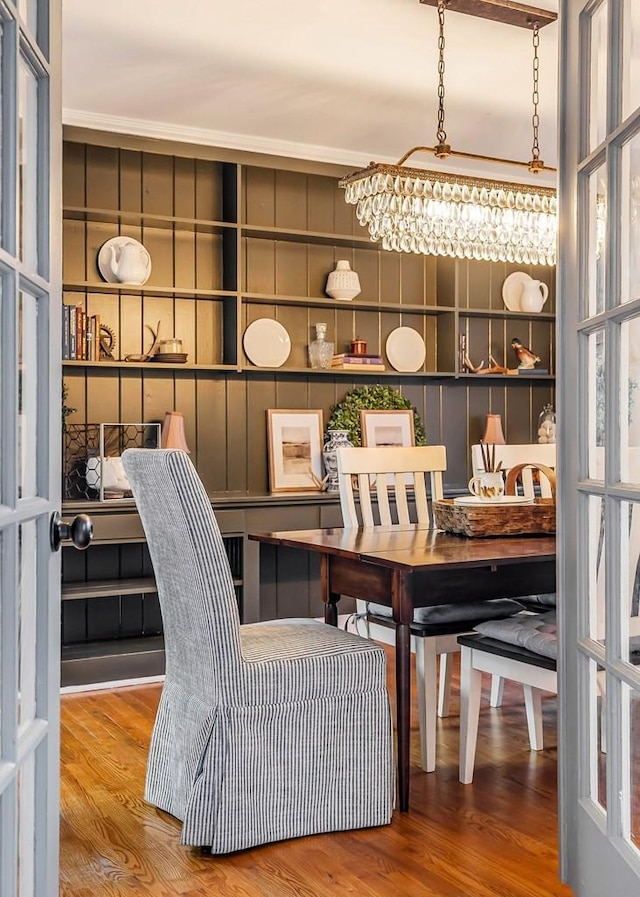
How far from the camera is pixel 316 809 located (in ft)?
8.53

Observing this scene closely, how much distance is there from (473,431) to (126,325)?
212cm

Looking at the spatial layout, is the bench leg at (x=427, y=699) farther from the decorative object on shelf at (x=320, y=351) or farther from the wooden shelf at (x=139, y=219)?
the wooden shelf at (x=139, y=219)

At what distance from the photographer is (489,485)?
3.36 meters

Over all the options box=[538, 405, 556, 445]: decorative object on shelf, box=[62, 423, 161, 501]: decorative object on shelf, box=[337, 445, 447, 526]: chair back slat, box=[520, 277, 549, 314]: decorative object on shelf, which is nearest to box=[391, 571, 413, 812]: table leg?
box=[337, 445, 447, 526]: chair back slat

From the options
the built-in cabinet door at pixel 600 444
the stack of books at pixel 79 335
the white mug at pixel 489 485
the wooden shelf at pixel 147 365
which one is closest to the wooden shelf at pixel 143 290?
the stack of books at pixel 79 335

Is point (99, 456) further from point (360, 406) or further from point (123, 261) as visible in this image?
point (360, 406)

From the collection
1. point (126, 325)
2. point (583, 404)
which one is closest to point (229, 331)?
point (126, 325)

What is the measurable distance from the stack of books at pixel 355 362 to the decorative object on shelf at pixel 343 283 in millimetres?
321

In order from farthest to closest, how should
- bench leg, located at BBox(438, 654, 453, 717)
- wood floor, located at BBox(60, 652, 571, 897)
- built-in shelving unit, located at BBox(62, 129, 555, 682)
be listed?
built-in shelving unit, located at BBox(62, 129, 555, 682) → bench leg, located at BBox(438, 654, 453, 717) → wood floor, located at BBox(60, 652, 571, 897)

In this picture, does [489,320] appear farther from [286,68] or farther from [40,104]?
[40,104]

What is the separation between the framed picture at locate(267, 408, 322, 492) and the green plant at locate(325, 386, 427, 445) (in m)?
0.11

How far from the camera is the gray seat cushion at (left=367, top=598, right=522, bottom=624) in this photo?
322cm

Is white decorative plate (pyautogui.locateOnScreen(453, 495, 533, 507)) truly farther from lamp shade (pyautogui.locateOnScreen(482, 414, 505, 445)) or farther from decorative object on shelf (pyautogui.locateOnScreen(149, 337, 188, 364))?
lamp shade (pyautogui.locateOnScreen(482, 414, 505, 445))

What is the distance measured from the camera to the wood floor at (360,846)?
230 centimetres
